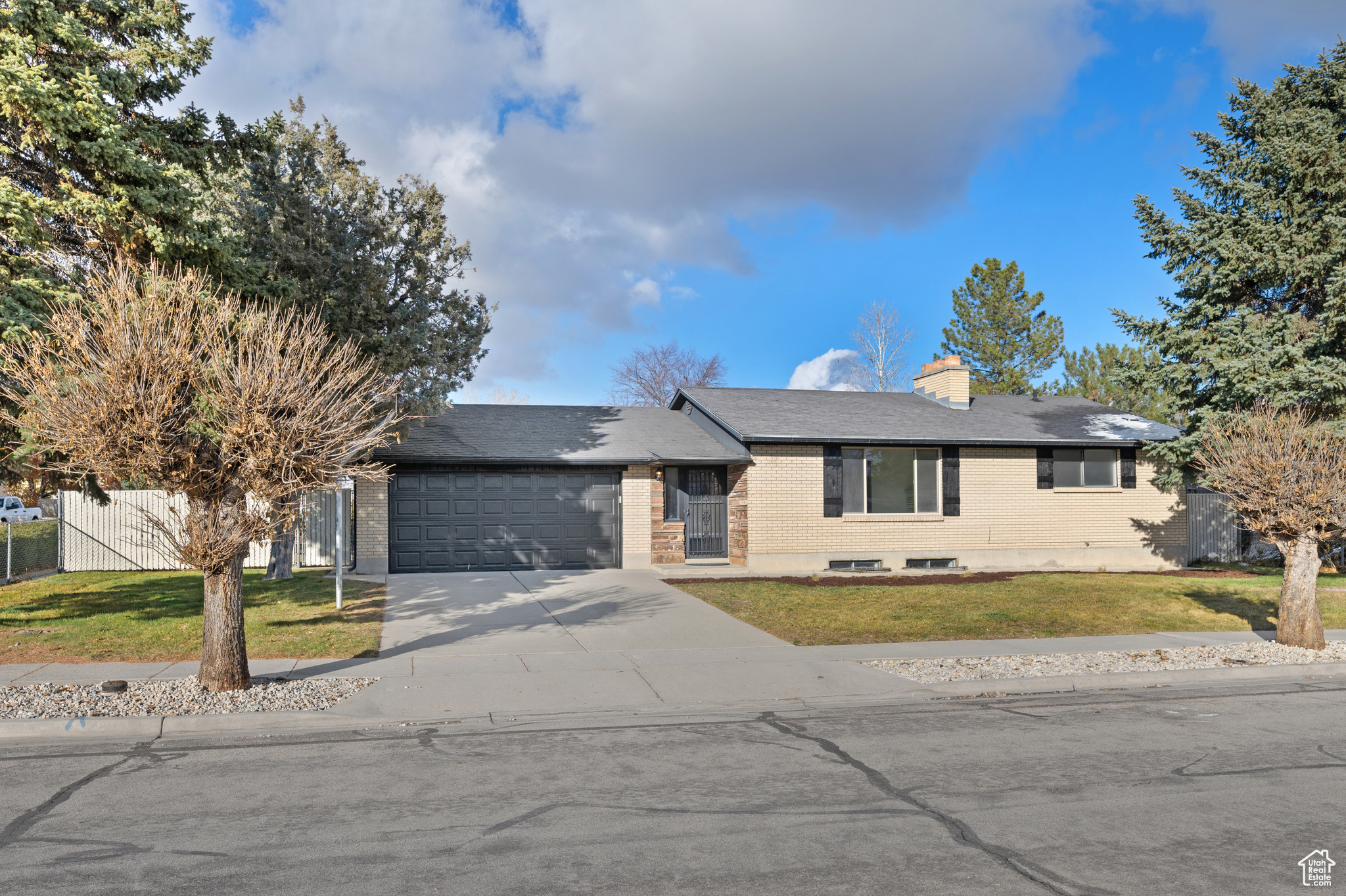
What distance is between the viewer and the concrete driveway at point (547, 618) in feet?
36.0

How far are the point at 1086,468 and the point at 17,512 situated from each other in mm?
47545

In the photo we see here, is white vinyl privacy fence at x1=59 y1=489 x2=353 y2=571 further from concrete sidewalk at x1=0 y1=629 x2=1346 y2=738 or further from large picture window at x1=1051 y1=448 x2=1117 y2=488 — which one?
large picture window at x1=1051 y1=448 x2=1117 y2=488

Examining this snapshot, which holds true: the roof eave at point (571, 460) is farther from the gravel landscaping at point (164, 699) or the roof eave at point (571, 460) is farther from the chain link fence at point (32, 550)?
the gravel landscaping at point (164, 699)

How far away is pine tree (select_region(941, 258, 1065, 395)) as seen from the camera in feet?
130

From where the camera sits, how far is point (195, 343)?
8.49m

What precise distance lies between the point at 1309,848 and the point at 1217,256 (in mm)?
17928

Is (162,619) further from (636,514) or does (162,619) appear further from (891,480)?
(891,480)

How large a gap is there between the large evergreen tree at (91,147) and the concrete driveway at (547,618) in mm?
5684

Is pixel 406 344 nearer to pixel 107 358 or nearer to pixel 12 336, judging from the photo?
pixel 12 336

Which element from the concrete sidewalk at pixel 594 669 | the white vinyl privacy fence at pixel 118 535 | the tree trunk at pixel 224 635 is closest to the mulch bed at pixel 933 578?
the concrete sidewalk at pixel 594 669

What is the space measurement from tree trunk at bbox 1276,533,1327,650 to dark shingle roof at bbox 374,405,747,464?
425 inches

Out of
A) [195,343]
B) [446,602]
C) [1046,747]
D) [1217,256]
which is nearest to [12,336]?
[195,343]

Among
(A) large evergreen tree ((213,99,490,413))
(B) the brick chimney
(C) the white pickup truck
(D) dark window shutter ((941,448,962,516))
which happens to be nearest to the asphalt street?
(A) large evergreen tree ((213,99,490,413))

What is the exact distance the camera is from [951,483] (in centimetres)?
2125
